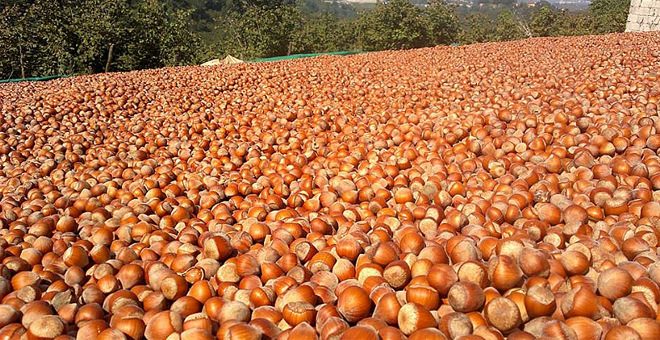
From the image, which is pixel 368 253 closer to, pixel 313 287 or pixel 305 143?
pixel 313 287

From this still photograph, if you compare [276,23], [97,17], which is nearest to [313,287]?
[97,17]

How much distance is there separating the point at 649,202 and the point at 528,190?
88 centimetres

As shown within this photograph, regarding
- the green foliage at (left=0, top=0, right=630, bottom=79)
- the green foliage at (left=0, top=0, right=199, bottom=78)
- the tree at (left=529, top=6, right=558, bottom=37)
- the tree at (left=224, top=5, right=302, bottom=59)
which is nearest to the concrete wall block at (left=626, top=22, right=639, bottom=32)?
the green foliage at (left=0, top=0, right=630, bottom=79)

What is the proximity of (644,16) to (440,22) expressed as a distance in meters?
12.0

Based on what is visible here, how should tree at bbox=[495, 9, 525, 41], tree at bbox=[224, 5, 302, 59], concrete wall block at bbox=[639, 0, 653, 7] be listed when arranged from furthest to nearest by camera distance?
1. tree at bbox=[495, 9, 525, 41]
2. tree at bbox=[224, 5, 302, 59]
3. concrete wall block at bbox=[639, 0, 653, 7]

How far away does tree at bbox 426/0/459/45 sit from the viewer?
96.7ft

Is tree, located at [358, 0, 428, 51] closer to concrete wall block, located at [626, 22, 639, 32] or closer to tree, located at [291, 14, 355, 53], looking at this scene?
tree, located at [291, 14, 355, 53]

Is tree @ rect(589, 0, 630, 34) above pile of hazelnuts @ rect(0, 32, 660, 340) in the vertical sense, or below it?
above

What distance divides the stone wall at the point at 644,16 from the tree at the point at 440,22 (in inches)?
432

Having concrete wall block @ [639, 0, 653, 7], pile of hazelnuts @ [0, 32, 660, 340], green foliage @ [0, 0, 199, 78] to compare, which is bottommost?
pile of hazelnuts @ [0, 32, 660, 340]

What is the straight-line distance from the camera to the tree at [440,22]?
2947cm

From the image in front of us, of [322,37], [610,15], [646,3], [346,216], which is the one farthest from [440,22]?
[346,216]

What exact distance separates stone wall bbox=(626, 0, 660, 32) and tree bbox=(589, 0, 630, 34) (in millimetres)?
6534

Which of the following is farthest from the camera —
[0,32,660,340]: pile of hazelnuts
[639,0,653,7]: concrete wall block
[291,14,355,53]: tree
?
[291,14,355,53]: tree
